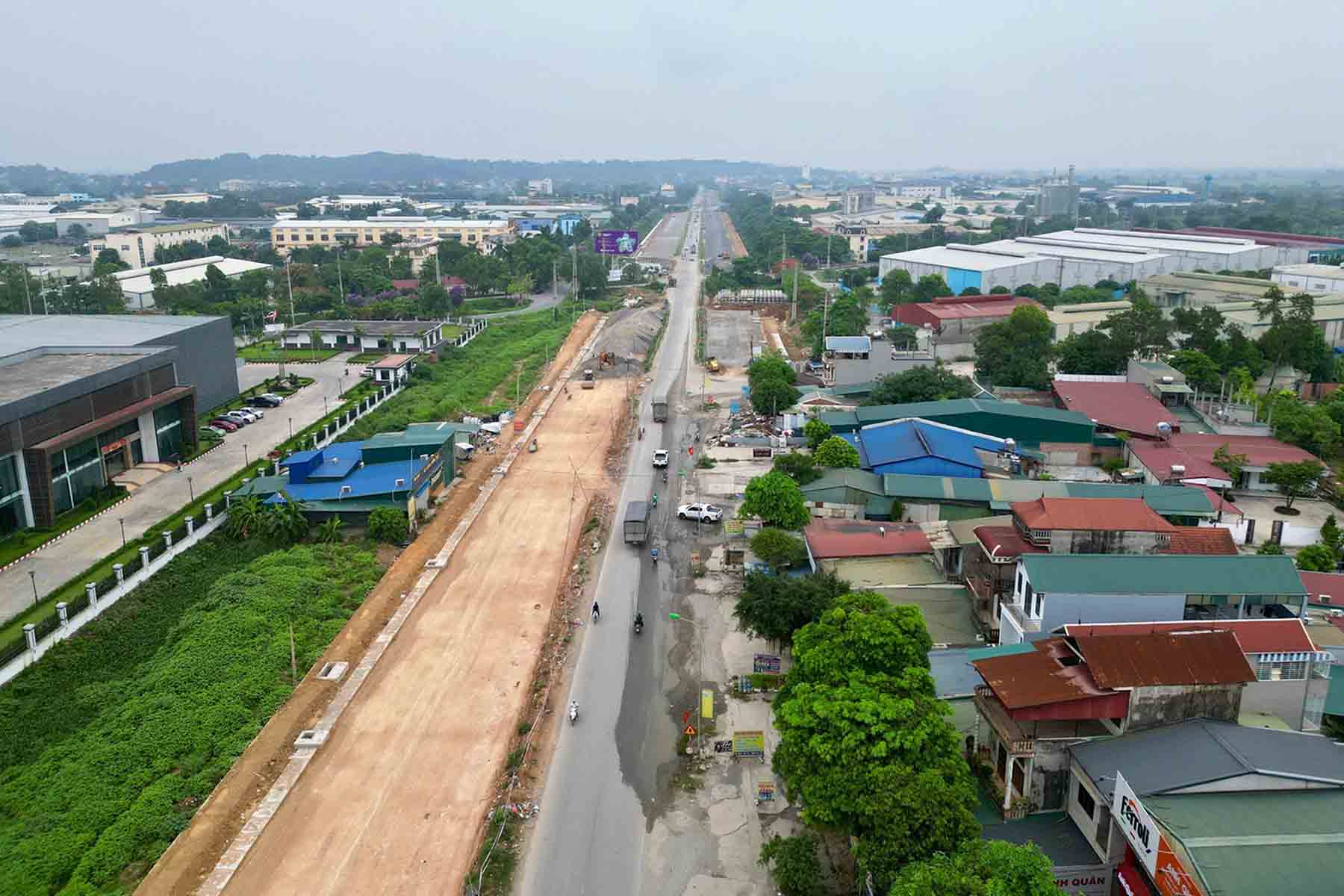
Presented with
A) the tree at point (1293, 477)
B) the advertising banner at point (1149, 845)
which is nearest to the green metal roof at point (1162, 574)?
the advertising banner at point (1149, 845)

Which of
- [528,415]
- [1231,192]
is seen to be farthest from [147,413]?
[1231,192]

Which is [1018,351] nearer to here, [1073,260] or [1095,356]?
[1095,356]

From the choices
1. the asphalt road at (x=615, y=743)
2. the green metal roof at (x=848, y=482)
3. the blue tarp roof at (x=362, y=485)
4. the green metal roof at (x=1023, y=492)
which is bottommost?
the asphalt road at (x=615, y=743)

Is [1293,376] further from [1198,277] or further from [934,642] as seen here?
[934,642]

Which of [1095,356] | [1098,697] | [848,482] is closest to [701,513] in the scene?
[848,482]

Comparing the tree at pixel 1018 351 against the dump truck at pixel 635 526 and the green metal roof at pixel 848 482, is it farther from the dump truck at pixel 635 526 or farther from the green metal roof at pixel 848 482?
the dump truck at pixel 635 526

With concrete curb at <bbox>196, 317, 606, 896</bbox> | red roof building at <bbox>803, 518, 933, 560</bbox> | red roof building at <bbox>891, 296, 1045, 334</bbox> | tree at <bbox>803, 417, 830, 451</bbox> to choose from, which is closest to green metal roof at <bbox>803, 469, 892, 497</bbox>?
red roof building at <bbox>803, 518, 933, 560</bbox>
